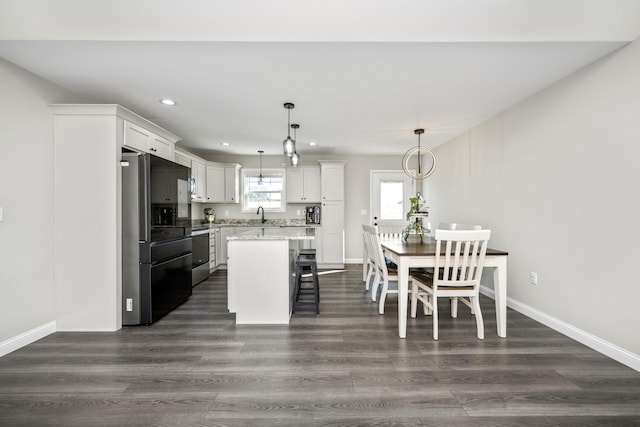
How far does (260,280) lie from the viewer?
279 cm

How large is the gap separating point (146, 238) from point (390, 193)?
4.72m

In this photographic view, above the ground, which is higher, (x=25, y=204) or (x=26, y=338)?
(x=25, y=204)

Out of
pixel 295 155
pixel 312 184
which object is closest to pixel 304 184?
pixel 312 184

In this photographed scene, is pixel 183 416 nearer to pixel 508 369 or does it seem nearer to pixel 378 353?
pixel 378 353

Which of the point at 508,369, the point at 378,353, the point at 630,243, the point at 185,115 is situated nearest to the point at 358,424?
the point at 378,353

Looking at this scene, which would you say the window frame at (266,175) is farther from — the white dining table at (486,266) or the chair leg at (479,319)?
the chair leg at (479,319)

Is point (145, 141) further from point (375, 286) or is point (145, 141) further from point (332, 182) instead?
point (332, 182)

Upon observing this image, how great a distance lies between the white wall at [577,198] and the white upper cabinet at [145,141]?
13.6 ft

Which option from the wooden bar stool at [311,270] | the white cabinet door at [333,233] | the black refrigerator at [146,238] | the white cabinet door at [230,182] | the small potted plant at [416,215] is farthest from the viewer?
the white cabinet door at [230,182]

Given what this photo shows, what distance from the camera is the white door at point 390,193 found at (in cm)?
598

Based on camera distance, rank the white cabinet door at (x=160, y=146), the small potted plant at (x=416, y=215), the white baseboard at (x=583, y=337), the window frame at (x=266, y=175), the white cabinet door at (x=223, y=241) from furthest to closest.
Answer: the window frame at (x=266, y=175), the white cabinet door at (x=223, y=241), the small potted plant at (x=416, y=215), the white cabinet door at (x=160, y=146), the white baseboard at (x=583, y=337)

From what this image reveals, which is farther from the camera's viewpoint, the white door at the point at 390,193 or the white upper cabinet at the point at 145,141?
the white door at the point at 390,193

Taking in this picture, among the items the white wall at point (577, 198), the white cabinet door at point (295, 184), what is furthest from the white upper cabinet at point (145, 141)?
the white wall at point (577, 198)

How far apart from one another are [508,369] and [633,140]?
6.14 ft
